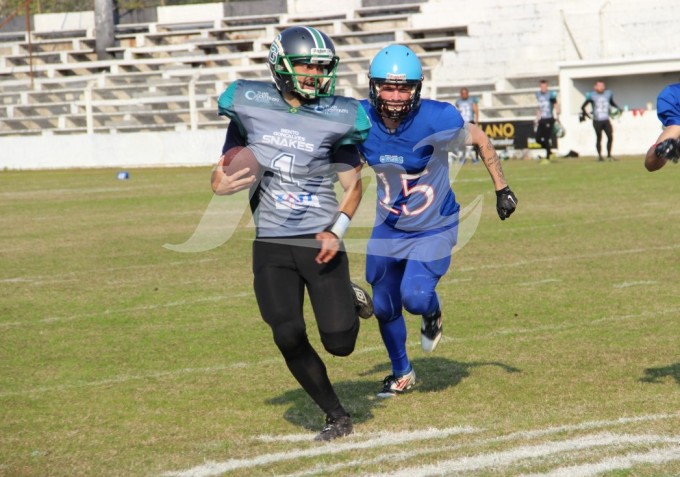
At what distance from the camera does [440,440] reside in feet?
16.5

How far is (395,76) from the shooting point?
584 cm

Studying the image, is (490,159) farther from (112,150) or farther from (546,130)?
(112,150)

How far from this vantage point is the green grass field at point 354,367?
4.83 metres

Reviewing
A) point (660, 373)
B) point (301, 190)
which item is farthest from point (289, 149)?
point (660, 373)

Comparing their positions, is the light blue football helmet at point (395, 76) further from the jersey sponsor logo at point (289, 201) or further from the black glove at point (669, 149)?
the black glove at point (669, 149)

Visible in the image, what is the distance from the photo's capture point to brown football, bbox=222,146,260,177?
521 cm

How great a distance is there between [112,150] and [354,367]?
1011 inches

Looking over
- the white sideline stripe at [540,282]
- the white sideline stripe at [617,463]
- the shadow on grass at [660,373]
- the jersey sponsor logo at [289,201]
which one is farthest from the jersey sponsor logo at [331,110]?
the white sideline stripe at [540,282]

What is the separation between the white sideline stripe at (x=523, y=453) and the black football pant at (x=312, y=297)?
0.77 meters

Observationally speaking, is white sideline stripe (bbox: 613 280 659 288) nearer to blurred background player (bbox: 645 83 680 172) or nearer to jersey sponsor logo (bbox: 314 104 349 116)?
blurred background player (bbox: 645 83 680 172)

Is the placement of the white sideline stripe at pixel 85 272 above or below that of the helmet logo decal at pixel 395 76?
below

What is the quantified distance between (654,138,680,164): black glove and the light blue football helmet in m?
1.21

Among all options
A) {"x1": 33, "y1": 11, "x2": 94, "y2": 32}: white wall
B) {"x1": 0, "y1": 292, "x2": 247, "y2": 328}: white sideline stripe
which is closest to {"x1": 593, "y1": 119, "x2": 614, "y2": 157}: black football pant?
{"x1": 0, "y1": 292, "x2": 247, "y2": 328}: white sideline stripe

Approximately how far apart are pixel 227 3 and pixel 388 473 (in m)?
36.5
